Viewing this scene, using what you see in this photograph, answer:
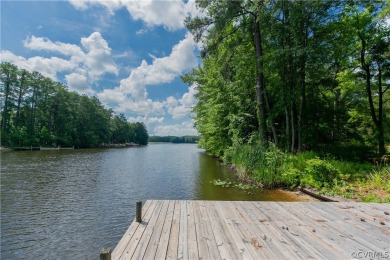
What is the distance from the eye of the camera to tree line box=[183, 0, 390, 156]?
1196 cm

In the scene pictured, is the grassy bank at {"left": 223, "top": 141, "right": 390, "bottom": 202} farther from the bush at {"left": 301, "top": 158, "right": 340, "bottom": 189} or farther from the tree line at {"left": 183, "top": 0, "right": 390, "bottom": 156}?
the tree line at {"left": 183, "top": 0, "right": 390, "bottom": 156}

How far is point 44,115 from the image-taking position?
49.7 meters

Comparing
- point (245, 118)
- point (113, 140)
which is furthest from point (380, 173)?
point (113, 140)

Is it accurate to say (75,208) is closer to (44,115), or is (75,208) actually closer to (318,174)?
(318,174)

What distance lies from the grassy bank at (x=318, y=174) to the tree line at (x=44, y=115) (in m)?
46.4

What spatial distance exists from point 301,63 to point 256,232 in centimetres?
1124

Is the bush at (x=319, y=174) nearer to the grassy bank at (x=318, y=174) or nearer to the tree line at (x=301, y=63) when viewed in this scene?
the grassy bank at (x=318, y=174)

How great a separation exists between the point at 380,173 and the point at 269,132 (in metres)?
8.15

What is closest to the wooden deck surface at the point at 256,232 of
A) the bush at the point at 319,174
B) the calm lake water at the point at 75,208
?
the calm lake water at the point at 75,208

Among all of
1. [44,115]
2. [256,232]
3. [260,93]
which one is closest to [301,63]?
[260,93]

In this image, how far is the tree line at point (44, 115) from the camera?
A: 41.9 meters

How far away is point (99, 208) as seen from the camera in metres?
7.95

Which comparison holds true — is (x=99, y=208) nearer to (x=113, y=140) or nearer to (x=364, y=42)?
(x=364, y=42)

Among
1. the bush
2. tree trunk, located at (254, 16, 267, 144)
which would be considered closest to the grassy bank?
the bush
